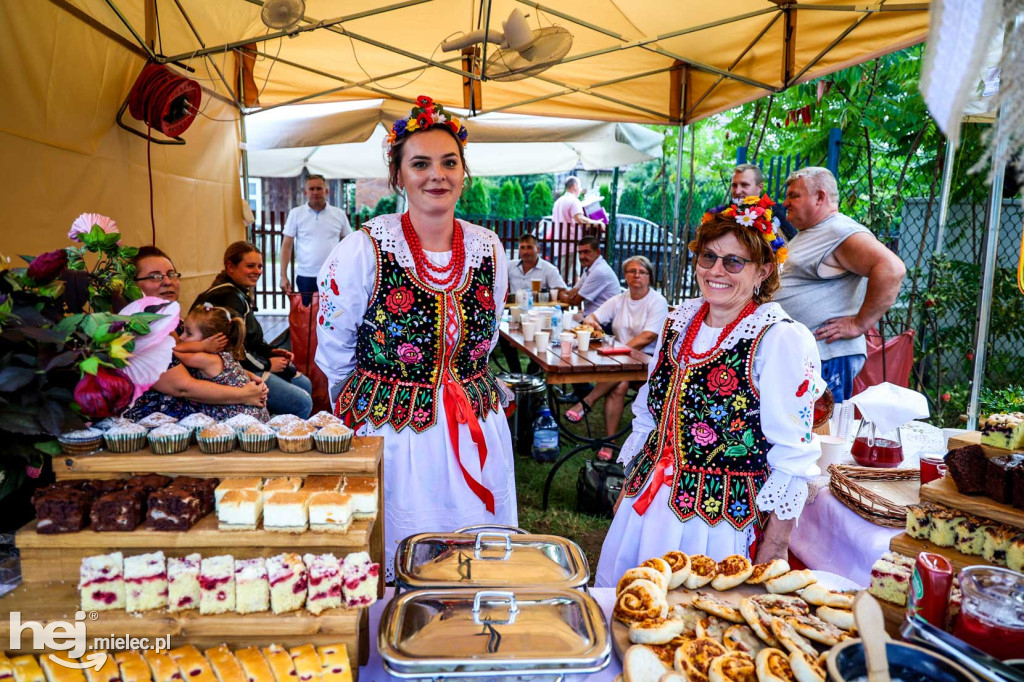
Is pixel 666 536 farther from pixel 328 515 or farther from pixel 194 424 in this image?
pixel 194 424

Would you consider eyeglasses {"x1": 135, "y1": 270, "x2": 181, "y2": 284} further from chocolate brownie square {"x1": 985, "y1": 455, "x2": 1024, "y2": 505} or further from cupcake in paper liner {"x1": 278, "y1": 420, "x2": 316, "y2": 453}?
chocolate brownie square {"x1": 985, "y1": 455, "x2": 1024, "y2": 505}

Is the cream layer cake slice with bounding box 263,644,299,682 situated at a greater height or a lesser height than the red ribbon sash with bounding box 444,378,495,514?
lesser

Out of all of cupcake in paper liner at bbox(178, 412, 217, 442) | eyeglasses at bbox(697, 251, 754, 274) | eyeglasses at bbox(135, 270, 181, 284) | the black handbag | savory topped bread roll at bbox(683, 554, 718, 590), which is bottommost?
the black handbag

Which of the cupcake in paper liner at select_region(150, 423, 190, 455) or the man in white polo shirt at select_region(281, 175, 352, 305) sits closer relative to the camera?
the cupcake in paper liner at select_region(150, 423, 190, 455)

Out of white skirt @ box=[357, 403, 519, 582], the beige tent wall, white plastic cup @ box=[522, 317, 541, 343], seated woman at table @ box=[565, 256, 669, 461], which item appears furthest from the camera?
seated woman at table @ box=[565, 256, 669, 461]

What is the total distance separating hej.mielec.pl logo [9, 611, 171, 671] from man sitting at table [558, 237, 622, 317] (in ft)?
22.9

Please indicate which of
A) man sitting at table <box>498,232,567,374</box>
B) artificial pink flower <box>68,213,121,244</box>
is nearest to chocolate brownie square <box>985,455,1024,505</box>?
artificial pink flower <box>68,213,121,244</box>

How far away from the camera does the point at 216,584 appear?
1.27 meters

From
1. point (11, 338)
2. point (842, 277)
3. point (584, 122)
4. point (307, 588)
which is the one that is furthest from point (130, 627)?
point (584, 122)

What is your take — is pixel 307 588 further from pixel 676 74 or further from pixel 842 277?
pixel 676 74

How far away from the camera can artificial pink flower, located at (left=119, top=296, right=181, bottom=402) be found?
131cm

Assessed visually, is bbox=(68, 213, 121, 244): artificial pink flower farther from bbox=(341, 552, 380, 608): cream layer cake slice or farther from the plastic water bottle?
the plastic water bottle

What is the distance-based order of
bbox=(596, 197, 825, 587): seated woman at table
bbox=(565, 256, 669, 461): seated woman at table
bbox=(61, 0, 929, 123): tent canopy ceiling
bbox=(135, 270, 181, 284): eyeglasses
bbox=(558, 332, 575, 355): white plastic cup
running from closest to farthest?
bbox=(596, 197, 825, 587): seated woman at table → bbox=(135, 270, 181, 284): eyeglasses → bbox=(61, 0, 929, 123): tent canopy ceiling → bbox=(558, 332, 575, 355): white plastic cup → bbox=(565, 256, 669, 461): seated woman at table

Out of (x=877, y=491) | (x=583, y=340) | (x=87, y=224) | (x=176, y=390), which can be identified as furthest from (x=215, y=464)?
(x=583, y=340)
